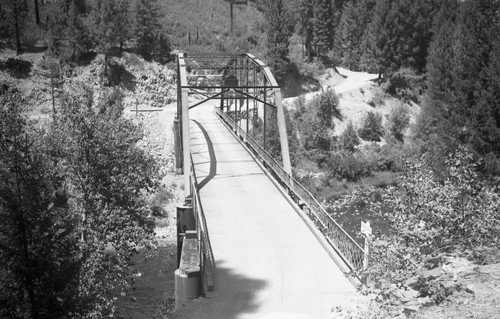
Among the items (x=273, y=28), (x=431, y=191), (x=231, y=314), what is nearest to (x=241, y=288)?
(x=231, y=314)

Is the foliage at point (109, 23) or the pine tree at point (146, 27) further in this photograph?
the pine tree at point (146, 27)

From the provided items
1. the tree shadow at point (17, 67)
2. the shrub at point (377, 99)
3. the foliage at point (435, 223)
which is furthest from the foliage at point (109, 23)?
the foliage at point (435, 223)

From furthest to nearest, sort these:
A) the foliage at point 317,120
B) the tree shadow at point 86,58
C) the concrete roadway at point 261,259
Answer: the tree shadow at point 86,58
the foliage at point 317,120
the concrete roadway at point 261,259

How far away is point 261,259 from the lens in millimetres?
13922

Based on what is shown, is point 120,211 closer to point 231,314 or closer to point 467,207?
point 231,314

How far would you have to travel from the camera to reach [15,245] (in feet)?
44.9

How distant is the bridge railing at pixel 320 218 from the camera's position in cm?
1295

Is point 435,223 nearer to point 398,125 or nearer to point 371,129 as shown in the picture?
point 371,129

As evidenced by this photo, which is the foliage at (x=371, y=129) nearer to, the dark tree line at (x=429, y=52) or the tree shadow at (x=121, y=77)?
the dark tree line at (x=429, y=52)

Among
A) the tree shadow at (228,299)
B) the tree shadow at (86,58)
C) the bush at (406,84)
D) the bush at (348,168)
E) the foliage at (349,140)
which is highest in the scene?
the tree shadow at (86,58)

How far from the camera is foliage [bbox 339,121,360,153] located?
1868 inches

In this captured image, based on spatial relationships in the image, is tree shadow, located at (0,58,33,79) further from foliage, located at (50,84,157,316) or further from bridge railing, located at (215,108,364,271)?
bridge railing, located at (215,108,364,271)

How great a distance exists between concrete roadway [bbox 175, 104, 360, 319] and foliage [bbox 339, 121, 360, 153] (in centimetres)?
2600

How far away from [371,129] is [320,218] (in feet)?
116
